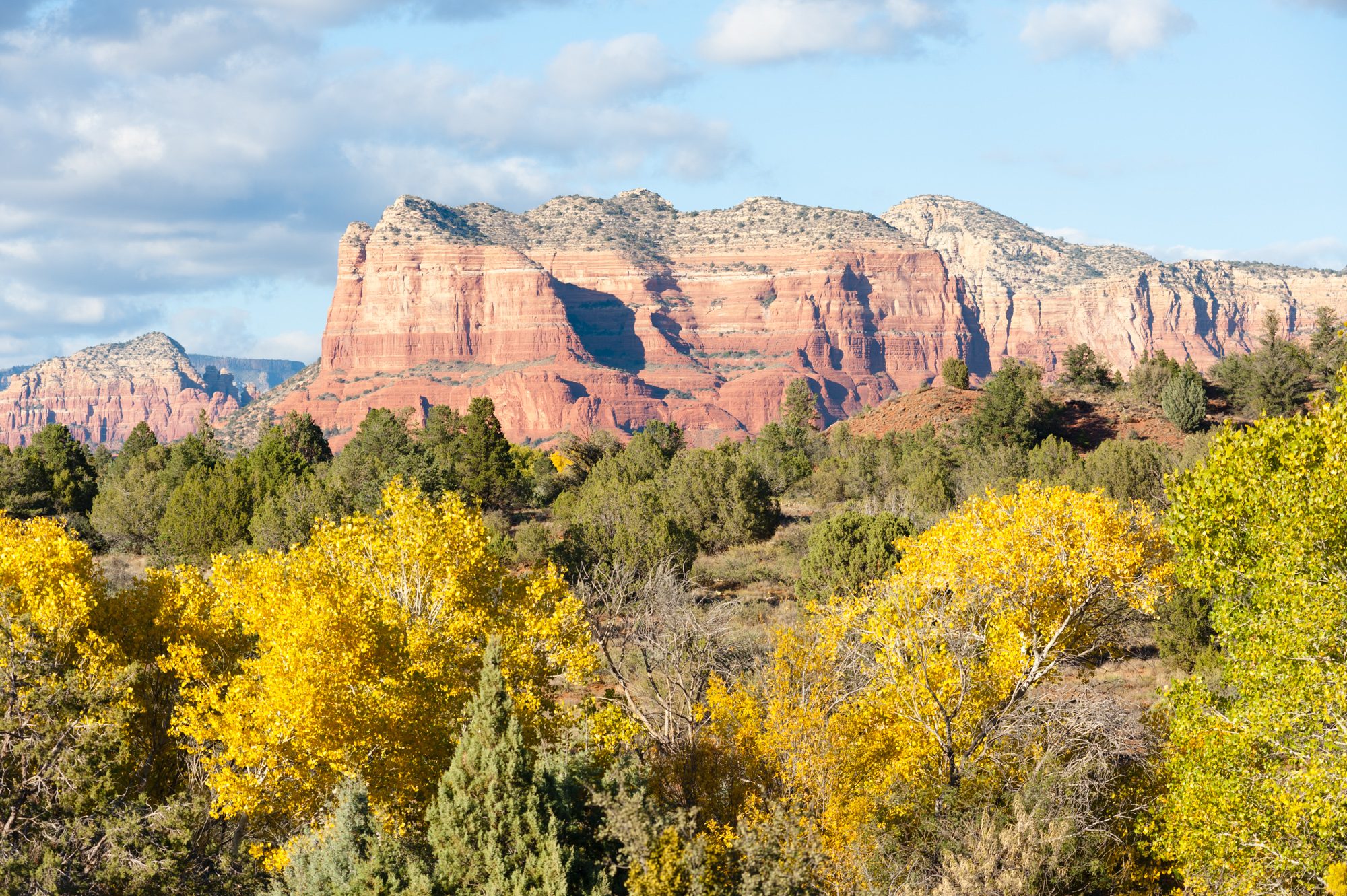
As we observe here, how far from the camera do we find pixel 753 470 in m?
67.0

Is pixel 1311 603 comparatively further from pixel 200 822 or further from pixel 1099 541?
pixel 200 822

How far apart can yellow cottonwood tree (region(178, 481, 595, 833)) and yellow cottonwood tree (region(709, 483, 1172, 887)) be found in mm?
5231

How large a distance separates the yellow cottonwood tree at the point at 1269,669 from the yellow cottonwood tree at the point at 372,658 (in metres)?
12.6

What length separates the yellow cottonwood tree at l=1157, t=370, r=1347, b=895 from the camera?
49.1 feet

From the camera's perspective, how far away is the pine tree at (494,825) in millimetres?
15523

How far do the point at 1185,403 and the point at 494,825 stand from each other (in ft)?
234

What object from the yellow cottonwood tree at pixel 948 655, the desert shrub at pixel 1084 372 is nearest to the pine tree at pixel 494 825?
the yellow cottonwood tree at pixel 948 655

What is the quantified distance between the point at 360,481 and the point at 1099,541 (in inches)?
1999

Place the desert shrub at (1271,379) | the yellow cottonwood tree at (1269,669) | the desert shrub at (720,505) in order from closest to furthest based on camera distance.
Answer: the yellow cottonwood tree at (1269,669), the desert shrub at (720,505), the desert shrub at (1271,379)

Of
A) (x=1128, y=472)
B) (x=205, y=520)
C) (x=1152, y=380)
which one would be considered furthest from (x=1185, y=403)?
(x=205, y=520)

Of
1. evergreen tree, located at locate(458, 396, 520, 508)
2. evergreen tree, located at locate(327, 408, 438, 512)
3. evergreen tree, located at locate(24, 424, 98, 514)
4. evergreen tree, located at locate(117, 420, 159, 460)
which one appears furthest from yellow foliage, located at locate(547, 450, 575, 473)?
evergreen tree, located at locate(24, 424, 98, 514)

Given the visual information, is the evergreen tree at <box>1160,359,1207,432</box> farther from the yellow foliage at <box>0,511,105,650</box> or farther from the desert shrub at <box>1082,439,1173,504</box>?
the yellow foliage at <box>0,511,105,650</box>

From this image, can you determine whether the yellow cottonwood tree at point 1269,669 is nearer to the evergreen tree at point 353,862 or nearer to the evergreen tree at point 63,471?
the evergreen tree at point 353,862

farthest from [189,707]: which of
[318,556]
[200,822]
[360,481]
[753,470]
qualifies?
[753,470]
